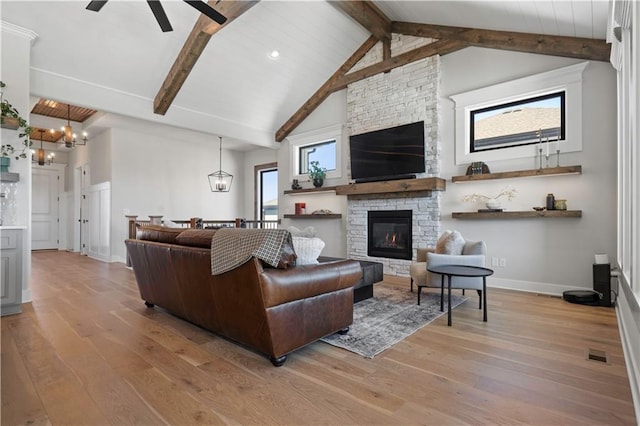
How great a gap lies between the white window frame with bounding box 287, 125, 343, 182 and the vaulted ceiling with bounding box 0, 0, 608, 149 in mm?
793

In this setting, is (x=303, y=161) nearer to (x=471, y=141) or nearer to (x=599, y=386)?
(x=471, y=141)

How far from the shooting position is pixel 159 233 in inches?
131

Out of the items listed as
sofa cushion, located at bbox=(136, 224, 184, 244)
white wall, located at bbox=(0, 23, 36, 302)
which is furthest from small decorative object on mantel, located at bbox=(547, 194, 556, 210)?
white wall, located at bbox=(0, 23, 36, 302)

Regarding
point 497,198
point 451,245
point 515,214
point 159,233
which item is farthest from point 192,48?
point 515,214

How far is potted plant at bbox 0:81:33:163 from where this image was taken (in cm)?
354

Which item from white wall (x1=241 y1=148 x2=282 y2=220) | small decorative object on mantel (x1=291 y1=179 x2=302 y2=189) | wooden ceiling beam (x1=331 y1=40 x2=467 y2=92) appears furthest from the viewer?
white wall (x1=241 y1=148 x2=282 y2=220)

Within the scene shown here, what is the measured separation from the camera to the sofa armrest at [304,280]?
6.96ft

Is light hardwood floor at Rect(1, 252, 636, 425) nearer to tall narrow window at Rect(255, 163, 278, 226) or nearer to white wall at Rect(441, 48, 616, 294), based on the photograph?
white wall at Rect(441, 48, 616, 294)

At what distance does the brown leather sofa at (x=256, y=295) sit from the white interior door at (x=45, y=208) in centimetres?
905

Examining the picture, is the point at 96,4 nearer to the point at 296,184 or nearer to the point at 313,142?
the point at 313,142

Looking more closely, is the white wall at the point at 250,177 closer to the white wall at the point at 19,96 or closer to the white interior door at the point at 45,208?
the white interior door at the point at 45,208

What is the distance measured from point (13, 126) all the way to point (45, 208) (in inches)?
306

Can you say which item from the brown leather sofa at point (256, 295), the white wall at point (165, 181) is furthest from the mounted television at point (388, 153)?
the white wall at point (165, 181)

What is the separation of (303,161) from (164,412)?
641 centimetres
